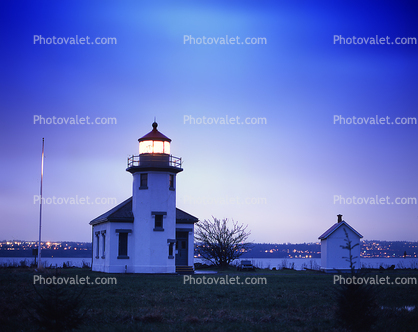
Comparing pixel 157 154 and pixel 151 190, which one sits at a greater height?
pixel 157 154

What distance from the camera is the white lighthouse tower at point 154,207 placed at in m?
33.2

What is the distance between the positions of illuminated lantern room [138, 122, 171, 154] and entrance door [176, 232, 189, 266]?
671cm

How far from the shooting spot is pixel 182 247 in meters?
36.2

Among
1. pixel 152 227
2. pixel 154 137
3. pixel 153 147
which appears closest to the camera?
pixel 152 227

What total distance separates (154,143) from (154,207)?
14.7 ft

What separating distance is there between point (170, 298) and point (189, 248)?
17.8 m

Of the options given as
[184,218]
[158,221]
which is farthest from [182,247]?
[158,221]

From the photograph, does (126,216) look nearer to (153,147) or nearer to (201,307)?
(153,147)

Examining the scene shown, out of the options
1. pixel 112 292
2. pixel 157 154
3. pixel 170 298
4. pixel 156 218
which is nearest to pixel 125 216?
pixel 156 218

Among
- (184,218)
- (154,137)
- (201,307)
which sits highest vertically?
(154,137)

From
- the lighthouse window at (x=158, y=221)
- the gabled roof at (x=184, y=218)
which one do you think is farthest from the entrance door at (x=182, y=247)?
the lighthouse window at (x=158, y=221)

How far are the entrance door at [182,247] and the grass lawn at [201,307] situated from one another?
12923mm

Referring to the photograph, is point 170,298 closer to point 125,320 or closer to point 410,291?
point 125,320

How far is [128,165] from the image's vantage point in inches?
1366
